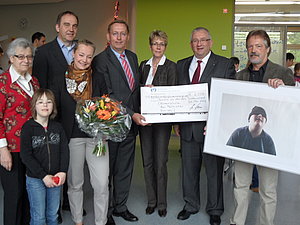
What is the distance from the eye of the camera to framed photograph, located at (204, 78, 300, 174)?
94.9 inches

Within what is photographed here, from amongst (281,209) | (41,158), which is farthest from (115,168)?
(281,209)

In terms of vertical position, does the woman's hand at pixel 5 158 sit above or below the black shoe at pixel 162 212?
above

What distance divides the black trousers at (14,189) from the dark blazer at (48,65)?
0.71 metres

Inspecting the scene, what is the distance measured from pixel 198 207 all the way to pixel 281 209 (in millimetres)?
972

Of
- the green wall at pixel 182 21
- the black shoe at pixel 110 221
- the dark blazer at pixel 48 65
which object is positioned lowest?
the black shoe at pixel 110 221

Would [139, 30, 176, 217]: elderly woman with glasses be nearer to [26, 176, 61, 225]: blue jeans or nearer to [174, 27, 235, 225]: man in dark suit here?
[174, 27, 235, 225]: man in dark suit

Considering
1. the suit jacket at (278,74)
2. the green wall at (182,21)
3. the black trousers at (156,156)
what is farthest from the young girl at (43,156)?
the green wall at (182,21)

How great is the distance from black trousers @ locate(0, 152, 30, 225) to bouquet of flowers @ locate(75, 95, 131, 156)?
0.57 meters

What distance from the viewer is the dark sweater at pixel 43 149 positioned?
2309 mm

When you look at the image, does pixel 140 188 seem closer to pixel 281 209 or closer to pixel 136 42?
pixel 281 209

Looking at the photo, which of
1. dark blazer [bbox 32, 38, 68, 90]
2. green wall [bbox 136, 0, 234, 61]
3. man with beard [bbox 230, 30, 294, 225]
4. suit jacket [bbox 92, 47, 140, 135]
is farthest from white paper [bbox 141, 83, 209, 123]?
green wall [bbox 136, 0, 234, 61]

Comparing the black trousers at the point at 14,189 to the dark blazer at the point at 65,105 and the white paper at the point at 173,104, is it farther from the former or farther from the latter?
the white paper at the point at 173,104

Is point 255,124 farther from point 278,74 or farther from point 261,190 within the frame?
point 261,190

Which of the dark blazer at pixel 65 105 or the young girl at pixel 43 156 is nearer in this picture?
the young girl at pixel 43 156
